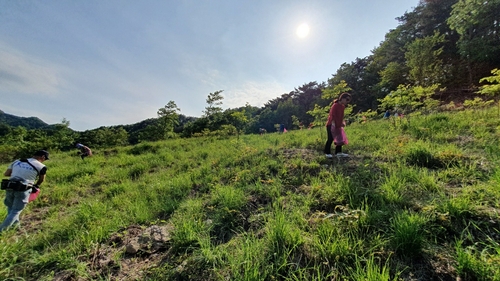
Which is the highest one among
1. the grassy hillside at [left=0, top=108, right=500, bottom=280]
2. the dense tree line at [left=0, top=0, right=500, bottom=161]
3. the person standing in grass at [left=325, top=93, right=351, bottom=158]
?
the dense tree line at [left=0, top=0, right=500, bottom=161]

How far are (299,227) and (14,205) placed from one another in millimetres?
4983

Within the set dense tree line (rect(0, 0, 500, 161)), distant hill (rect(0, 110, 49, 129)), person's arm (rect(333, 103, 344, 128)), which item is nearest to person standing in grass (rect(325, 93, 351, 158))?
person's arm (rect(333, 103, 344, 128))

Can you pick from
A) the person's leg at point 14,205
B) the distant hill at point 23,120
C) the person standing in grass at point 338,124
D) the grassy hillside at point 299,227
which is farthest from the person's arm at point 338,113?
the distant hill at point 23,120

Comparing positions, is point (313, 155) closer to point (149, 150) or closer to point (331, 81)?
point (149, 150)

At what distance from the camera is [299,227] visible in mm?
2291

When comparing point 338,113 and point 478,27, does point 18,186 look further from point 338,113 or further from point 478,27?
point 478,27

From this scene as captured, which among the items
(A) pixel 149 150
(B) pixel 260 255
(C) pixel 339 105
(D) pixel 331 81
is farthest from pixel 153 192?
(D) pixel 331 81

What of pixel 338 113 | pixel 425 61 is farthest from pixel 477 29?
pixel 338 113

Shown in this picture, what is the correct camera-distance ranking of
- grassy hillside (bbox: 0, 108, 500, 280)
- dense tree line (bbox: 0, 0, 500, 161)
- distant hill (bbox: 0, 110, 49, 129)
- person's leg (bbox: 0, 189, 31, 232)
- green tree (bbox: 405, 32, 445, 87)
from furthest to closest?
1. distant hill (bbox: 0, 110, 49, 129)
2. green tree (bbox: 405, 32, 445, 87)
3. dense tree line (bbox: 0, 0, 500, 161)
4. person's leg (bbox: 0, 189, 31, 232)
5. grassy hillside (bbox: 0, 108, 500, 280)

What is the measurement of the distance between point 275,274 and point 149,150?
10714 mm

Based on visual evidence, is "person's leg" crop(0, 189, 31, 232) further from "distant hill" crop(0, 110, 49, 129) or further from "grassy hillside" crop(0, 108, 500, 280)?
"distant hill" crop(0, 110, 49, 129)

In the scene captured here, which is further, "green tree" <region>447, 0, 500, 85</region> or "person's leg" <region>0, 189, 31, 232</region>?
"green tree" <region>447, 0, 500, 85</region>

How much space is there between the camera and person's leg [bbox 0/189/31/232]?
10.4ft

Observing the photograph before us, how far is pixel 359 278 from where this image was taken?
1.45 m
